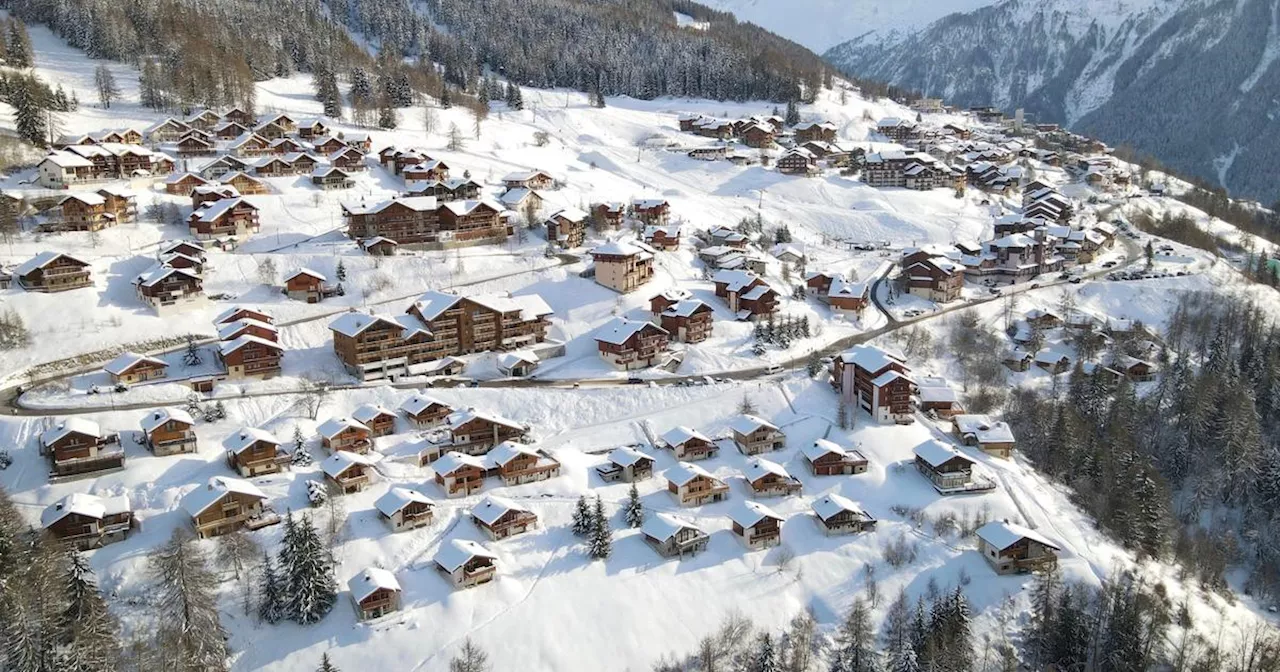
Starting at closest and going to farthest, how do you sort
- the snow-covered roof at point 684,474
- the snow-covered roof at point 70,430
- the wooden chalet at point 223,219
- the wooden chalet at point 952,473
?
the snow-covered roof at point 70,430 → the snow-covered roof at point 684,474 → the wooden chalet at point 952,473 → the wooden chalet at point 223,219

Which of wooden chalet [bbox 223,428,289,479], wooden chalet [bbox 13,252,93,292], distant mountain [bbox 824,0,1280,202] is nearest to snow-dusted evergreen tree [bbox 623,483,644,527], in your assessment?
wooden chalet [bbox 223,428,289,479]

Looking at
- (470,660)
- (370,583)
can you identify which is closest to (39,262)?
(370,583)

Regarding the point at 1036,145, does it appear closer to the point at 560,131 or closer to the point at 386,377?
the point at 560,131

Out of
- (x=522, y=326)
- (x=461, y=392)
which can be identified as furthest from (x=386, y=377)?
(x=522, y=326)

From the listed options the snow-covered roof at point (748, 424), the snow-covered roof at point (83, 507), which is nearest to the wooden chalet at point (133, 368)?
the snow-covered roof at point (83, 507)

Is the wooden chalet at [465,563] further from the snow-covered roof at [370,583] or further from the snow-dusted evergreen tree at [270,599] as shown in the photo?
the snow-dusted evergreen tree at [270,599]

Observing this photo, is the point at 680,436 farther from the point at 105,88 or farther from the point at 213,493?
the point at 105,88
